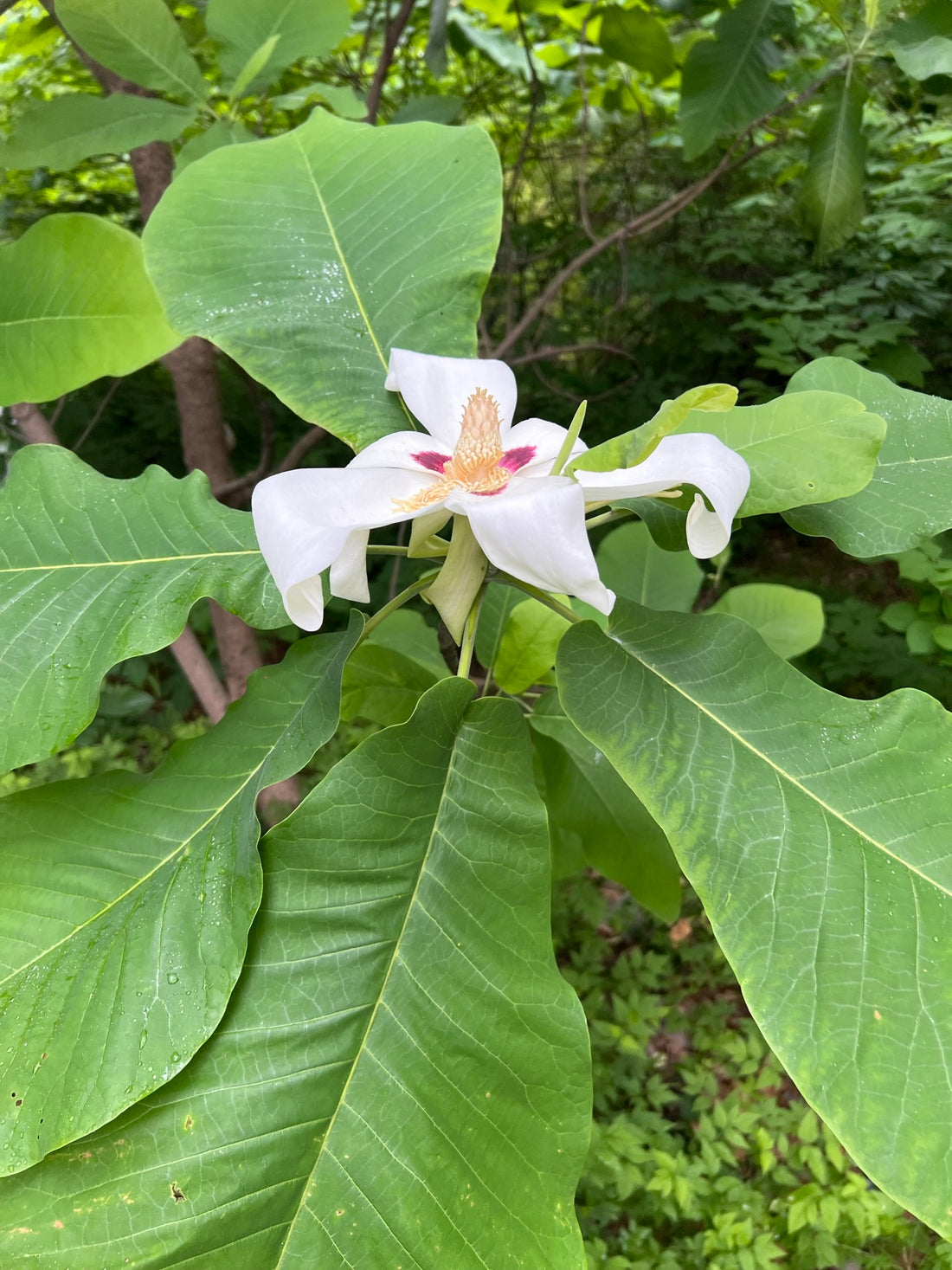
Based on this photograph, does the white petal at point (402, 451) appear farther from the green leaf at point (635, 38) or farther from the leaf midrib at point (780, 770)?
the green leaf at point (635, 38)

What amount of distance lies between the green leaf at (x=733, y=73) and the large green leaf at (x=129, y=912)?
148cm

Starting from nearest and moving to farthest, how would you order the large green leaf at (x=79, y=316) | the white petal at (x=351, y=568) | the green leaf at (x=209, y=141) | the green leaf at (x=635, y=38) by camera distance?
the white petal at (x=351, y=568) → the large green leaf at (x=79, y=316) → the green leaf at (x=209, y=141) → the green leaf at (x=635, y=38)

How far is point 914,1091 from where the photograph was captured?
494mm

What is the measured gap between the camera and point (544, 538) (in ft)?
1.68

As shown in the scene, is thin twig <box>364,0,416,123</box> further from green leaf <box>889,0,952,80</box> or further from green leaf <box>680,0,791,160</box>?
green leaf <box>889,0,952,80</box>

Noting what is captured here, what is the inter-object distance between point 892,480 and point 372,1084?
2.25 feet

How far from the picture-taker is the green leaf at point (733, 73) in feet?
5.23

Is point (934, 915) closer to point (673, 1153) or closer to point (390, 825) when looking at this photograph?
point (390, 825)

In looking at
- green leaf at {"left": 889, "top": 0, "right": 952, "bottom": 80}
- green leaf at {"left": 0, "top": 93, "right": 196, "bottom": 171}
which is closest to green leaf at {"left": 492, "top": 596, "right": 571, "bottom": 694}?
green leaf at {"left": 0, "top": 93, "right": 196, "bottom": 171}

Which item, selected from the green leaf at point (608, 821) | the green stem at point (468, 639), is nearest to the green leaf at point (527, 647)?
the green leaf at point (608, 821)

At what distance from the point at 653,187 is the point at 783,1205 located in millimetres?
3859

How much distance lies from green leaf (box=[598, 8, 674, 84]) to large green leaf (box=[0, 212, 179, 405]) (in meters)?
1.40

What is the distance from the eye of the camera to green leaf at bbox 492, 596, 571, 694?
3.36ft

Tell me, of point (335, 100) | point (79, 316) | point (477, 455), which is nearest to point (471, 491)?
point (477, 455)
